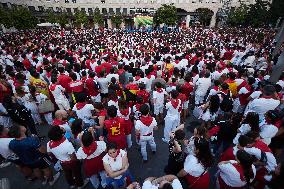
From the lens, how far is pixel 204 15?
54.1 m

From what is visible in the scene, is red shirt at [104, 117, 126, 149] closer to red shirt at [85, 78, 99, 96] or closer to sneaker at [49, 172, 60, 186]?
sneaker at [49, 172, 60, 186]

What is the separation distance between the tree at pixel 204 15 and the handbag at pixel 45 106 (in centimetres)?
5360

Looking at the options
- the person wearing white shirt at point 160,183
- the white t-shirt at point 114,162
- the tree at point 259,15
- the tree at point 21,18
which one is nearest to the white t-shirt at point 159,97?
the white t-shirt at point 114,162

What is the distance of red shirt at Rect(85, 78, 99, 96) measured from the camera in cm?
821

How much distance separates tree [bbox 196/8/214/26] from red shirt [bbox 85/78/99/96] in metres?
52.3

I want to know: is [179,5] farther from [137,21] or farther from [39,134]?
[39,134]

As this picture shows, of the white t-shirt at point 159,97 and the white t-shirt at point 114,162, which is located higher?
the white t-shirt at point 114,162

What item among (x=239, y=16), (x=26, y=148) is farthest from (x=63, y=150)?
(x=239, y=16)

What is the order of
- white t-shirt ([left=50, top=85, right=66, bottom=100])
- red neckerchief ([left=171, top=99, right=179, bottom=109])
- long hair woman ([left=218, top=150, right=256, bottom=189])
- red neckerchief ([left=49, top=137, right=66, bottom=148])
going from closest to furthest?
long hair woman ([left=218, top=150, right=256, bottom=189]) → red neckerchief ([left=49, top=137, right=66, bottom=148]) → red neckerchief ([left=171, top=99, right=179, bottom=109]) → white t-shirt ([left=50, top=85, right=66, bottom=100])

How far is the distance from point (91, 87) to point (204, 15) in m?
52.7

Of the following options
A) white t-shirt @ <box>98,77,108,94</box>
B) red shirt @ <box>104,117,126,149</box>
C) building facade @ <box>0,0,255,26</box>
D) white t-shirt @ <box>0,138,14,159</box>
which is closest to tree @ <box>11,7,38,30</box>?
white t-shirt @ <box>98,77,108,94</box>

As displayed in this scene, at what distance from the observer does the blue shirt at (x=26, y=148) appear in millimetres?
4617

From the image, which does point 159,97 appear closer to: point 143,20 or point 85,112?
point 85,112

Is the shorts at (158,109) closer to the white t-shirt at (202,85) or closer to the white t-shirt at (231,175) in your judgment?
the white t-shirt at (202,85)
